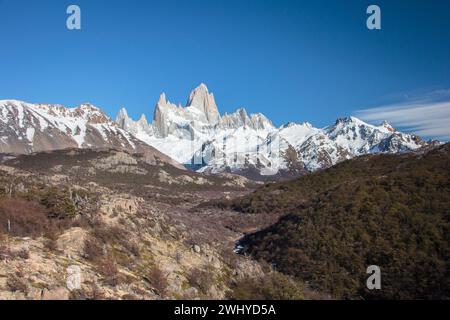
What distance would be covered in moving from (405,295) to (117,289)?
28.5 metres

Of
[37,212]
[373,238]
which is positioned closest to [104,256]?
[37,212]

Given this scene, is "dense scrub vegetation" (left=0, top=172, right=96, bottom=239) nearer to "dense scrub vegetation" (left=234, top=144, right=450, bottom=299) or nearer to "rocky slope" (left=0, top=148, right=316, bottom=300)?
"rocky slope" (left=0, top=148, right=316, bottom=300)

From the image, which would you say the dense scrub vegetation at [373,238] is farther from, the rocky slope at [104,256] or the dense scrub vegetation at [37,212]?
the dense scrub vegetation at [37,212]

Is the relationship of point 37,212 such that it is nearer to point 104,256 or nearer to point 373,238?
point 104,256

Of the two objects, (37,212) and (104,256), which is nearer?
(104,256)

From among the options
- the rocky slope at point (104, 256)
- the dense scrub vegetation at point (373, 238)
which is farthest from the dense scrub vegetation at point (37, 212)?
the dense scrub vegetation at point (373, 238)

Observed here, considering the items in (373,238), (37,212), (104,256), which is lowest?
(373,238)

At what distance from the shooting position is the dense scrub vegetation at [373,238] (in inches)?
1712

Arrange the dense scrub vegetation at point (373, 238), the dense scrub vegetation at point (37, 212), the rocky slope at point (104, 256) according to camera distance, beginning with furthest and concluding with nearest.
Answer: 1. the dense scrub vegetation at point (373, 238)
2. the dense scrub vegetation at point (37, 212)
3. the rocky slope at point (104, 256)

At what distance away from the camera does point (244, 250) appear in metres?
64.7

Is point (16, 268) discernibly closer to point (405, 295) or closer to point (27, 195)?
point (27, 195)

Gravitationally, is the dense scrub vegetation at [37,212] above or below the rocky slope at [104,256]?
above

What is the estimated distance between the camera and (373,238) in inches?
2052

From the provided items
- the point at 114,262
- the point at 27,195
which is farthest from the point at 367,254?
the point at 27,195
